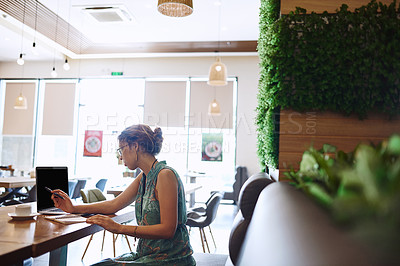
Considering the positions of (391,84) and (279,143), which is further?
(279,143)

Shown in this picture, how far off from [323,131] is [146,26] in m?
6.76

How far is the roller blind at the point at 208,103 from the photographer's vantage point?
9.80m

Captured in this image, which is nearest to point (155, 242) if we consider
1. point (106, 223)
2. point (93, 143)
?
point (106, 223)

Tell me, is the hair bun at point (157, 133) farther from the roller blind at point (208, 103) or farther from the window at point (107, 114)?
the window at point (107, 114)

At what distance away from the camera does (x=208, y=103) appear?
991 cm

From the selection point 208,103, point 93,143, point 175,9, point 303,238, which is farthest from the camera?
point 93,143

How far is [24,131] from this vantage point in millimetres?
10602

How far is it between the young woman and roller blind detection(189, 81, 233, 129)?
25.2 feet

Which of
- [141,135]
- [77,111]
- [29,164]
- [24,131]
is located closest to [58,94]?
[77,111]

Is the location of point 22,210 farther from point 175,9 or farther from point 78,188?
point 78,188

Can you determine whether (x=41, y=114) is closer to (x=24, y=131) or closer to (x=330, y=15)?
(x=24, y=131)

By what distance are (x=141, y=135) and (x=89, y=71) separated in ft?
29.9

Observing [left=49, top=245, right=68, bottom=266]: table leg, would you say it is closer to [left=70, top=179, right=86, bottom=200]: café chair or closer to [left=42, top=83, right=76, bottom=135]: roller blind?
[left=70, top=179, right=86, bottom=200]: café chair


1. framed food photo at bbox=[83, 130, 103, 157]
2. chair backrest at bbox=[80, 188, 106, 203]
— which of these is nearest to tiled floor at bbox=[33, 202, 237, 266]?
chair backrest at bbox=[80, 188, 106, 203]
